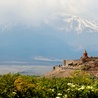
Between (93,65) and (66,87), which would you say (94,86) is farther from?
(93,65)

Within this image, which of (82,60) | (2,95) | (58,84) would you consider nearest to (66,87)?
(58,84)

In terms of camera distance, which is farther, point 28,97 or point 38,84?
point 38,84

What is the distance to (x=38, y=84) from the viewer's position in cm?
1531

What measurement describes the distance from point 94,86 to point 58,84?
1.33 meters

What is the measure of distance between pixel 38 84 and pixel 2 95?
1855mm

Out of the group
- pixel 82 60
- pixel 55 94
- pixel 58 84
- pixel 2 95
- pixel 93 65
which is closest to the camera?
pixel 2 95

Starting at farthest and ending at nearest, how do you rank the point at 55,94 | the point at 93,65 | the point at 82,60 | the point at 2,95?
1. the point at 82,60
2. the point at 93,65
3. the point at 55,94
4. the point at 2,95

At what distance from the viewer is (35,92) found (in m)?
14.4

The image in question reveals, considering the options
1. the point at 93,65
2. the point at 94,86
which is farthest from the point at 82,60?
the point at 94,86

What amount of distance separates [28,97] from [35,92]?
337 millimetres

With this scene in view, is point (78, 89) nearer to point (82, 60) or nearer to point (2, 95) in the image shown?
point (2, 95)

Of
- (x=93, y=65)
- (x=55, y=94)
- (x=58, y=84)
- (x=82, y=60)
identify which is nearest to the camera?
(x=55, y=94)

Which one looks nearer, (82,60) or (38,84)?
(38,84)

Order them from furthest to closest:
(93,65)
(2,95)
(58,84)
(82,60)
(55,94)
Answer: (82,60) → (93,65) → (58,84) → (55,94) → (2,95)
